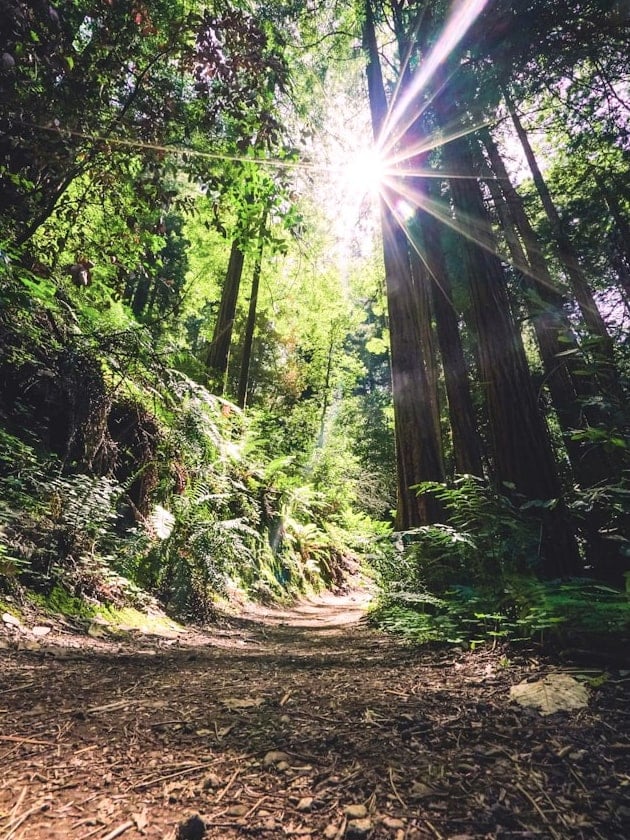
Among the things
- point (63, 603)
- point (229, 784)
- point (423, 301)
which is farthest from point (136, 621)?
point (423, 301)

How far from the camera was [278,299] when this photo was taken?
6.30 meters

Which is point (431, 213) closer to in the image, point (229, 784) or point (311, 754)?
point (311, 754)

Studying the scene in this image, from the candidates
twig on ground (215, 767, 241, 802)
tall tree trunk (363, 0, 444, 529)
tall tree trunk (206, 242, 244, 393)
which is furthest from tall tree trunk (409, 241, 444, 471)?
twig on ground (215, 767, 241, 802)

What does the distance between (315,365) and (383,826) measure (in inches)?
824

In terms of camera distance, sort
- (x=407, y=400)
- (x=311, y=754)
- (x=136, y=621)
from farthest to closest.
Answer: (x=407, y=400) < (x=136, y=621) < (x=311, y=754)

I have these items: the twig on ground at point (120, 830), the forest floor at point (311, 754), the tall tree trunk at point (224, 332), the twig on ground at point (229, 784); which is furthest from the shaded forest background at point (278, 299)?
the twig on ground at point (120, 830)

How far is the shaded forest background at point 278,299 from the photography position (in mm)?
3193

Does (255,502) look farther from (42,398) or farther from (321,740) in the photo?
(321,740)

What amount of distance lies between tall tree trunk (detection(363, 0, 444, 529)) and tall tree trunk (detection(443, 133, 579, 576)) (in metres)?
1.19

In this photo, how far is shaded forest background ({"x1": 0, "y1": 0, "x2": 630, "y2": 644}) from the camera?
3.19 m

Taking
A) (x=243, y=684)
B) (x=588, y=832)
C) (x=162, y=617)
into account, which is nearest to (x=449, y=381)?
(x=162, y=617)

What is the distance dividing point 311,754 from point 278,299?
5.69m

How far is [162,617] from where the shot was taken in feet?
14.6

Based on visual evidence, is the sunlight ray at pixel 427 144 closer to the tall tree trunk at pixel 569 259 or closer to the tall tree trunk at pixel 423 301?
the tall tree trunk at pixel 423 301
